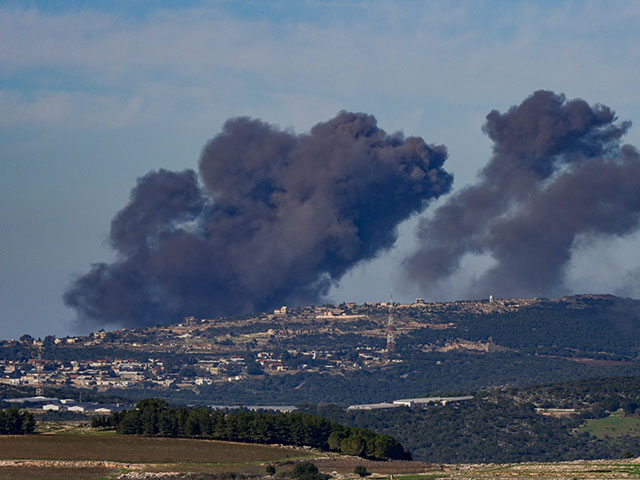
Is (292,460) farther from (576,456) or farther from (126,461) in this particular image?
(576,456)

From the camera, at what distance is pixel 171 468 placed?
73.4m

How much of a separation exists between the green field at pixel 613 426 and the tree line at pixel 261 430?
45725 mm

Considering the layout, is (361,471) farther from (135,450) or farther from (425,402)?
(425,402)

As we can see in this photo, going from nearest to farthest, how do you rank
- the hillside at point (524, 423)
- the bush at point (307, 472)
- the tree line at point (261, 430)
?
1. the bush at point (307, 472)
2. the tree line at point (261, 430)
3. the hillside at point (524, 423)

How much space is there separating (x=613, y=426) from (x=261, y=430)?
55.1 meters

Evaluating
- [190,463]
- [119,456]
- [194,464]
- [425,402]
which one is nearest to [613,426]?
[425,402]

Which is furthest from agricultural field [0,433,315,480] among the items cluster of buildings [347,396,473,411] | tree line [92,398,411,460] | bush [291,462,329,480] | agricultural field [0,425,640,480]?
cluster of buildings [347,396,473,411]

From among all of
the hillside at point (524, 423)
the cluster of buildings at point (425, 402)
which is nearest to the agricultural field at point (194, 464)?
the hillside at point (524, 423)

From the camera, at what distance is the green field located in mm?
128375

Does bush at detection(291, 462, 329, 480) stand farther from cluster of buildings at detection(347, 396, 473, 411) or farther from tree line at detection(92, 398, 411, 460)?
cluster of buildings at detection(347, 396, 473, 411)

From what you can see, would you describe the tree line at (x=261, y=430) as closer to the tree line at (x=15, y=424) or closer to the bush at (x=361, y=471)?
the tree line at (x=15, y=424)

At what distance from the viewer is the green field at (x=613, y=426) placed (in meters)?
128

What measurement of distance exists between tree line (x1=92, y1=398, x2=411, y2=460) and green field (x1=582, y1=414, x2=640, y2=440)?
150ft

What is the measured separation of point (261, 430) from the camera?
8581 centimetres
